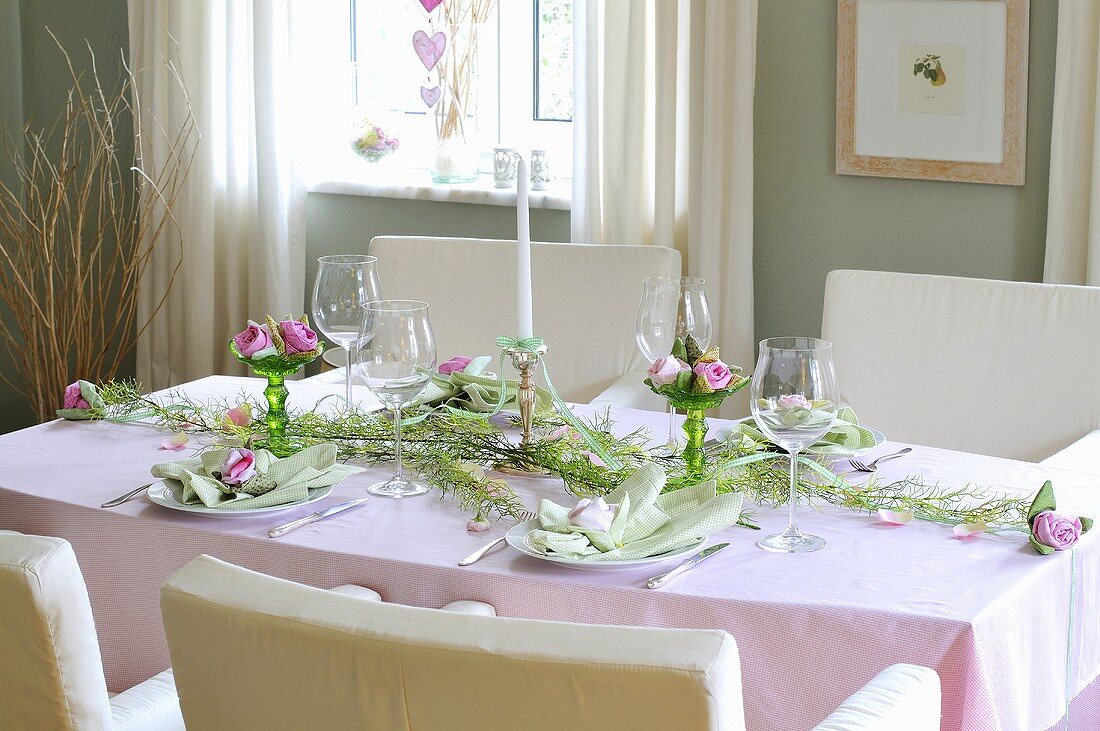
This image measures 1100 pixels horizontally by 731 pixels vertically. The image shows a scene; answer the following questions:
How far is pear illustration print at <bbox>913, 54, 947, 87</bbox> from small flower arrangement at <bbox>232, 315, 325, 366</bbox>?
186 cm

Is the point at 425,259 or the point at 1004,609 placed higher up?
the point at 425,259

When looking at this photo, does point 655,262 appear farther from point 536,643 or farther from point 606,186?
point 536,643

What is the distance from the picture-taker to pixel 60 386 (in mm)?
3781

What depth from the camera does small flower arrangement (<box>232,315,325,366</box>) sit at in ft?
5.87

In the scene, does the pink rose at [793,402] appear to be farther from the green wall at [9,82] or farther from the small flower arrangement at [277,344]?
the green wall at [9,82]

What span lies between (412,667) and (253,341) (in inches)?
38.4

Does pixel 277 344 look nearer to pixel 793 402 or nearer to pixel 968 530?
pixel 793 402

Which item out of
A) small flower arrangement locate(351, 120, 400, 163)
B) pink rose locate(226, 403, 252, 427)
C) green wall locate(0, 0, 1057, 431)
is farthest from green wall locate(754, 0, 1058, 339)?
pink rose locate(226, 403, 252, 427)

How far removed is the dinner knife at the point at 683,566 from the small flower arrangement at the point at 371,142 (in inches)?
107

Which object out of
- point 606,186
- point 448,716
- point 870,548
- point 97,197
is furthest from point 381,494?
point 97,197

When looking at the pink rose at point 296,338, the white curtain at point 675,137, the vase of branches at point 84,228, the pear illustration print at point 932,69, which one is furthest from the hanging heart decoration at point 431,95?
the pink rose at point 296,338

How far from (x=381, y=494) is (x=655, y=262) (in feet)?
4.17

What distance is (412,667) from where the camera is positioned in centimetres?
90

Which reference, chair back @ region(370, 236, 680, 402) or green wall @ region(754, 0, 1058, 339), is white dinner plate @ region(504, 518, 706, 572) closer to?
chair back @ region(370, 236, 680, 402)
